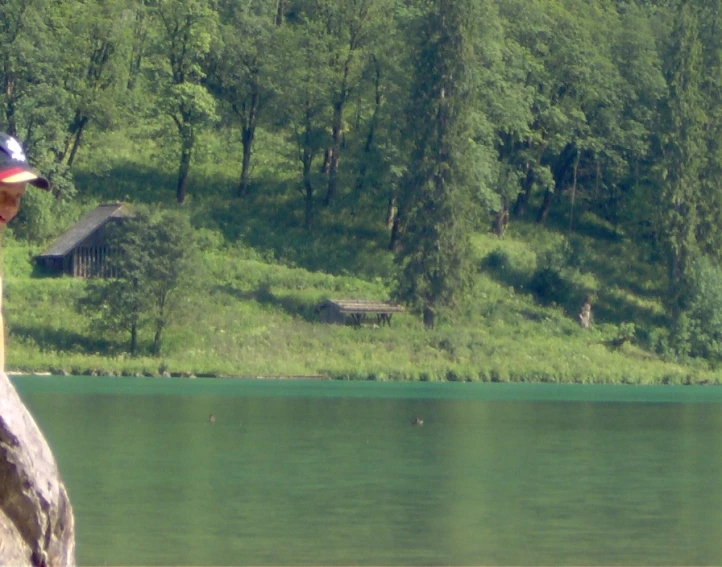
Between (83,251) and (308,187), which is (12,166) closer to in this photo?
(83,251)

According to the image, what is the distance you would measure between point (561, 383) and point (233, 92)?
90.2ft

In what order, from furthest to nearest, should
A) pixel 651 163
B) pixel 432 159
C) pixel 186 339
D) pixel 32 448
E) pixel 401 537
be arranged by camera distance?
1. pixel 651 163
2. pixel 432 159
3. pixel 186 339
4. pixel 401 537
5. pixel 32 448

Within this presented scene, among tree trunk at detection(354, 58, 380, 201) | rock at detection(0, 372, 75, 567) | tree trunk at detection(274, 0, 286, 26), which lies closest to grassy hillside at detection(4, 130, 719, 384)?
tree trunk at detection(354, 58, 380, 201)

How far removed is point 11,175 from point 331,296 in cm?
5929

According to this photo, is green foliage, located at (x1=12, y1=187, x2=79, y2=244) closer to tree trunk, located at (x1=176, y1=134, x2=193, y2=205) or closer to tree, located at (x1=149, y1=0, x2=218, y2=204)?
tree trunk, located at (x1=176, y1=134, x2=193, y2=205)

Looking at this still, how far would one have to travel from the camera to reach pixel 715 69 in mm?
75312

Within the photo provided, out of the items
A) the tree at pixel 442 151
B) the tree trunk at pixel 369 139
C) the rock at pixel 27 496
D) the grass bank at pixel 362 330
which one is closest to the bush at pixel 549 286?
the grass bank at pixel 362 330

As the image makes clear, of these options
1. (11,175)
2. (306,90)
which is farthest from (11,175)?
(306,90)

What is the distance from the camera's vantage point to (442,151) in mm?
65625

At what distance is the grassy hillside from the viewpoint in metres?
56.0

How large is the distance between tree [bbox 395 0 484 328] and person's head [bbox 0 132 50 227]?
5875 centimetres

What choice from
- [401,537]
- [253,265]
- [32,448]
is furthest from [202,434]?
[253,265]

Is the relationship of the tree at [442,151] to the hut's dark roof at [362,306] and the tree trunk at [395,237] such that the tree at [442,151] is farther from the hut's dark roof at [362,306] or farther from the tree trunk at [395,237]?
the tree trunk at [395,237]

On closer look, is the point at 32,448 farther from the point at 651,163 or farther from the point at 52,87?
the point at 651,163
